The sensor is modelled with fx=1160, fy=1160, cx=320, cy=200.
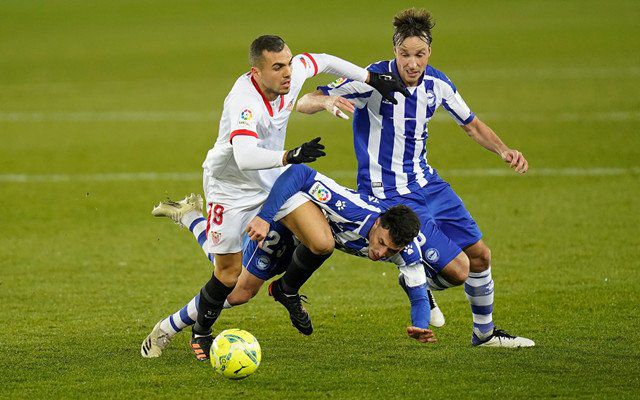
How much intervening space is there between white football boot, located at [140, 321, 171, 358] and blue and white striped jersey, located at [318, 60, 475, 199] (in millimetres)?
2007

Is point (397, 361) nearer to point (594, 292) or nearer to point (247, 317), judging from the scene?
point (247, 317)

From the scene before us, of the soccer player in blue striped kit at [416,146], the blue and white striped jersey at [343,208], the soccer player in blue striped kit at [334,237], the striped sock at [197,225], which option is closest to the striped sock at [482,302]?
the soccer player in blue striped kit at [416,146]

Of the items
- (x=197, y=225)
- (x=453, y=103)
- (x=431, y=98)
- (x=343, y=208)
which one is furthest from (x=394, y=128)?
(x=197, y=225)

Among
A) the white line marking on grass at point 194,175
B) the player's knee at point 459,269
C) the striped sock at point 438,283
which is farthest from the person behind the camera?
the white line marking on grass at point 194,175

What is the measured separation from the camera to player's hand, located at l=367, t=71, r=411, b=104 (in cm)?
909

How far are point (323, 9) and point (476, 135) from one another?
1395 inches

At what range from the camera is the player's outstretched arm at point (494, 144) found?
30.4 feet

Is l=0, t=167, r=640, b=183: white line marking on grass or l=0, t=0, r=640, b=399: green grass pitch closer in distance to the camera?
l=0, t=0, r=640, b=399: green grass pitch

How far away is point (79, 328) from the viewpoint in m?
9.91

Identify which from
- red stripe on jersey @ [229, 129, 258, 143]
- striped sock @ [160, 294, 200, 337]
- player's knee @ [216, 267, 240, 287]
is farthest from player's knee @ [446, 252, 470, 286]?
striped sock @ [160, 294, 200, 337]

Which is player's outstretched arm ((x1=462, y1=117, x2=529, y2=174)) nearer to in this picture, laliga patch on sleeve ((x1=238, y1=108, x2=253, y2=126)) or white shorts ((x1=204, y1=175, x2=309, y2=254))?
white shorts ((x1=204, y1=175, x2=309, y2=254))

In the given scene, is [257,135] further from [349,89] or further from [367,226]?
[349,89]

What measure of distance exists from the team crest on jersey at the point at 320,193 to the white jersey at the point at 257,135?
35 centimetres

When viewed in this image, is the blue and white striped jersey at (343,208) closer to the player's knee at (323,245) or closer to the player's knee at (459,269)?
the player's knee at (323,245)
